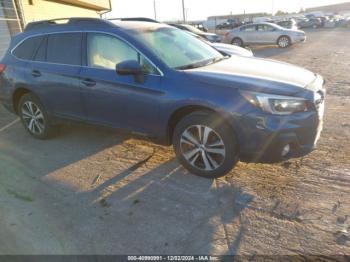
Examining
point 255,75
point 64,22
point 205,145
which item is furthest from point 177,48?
point 64,22

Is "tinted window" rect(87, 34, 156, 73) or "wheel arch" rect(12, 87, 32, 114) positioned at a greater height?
"tinted window" rect(87, 34, 156, 73)

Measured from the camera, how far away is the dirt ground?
282cm

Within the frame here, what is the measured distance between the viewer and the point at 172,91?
3.69 metres

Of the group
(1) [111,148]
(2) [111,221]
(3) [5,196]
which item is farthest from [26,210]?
(1) [111,148]

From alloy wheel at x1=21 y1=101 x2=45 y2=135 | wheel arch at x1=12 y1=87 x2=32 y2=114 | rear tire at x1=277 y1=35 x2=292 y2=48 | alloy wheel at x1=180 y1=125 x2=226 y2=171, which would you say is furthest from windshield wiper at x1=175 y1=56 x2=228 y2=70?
rear tire at x1=277 y1=35 x2=292 y2=48

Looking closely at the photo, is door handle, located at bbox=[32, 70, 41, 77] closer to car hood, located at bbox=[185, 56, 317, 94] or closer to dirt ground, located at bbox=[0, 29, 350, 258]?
dirt ground, located at bbox=[0, 29, 350, 258]

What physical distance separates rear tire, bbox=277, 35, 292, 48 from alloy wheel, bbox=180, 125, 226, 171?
17.1 meters

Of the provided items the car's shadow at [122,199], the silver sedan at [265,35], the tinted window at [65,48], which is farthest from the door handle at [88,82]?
the silver sedan at [265,35]

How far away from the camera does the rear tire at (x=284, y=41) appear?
18906mm

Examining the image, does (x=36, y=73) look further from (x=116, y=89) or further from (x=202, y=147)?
(x=202, y=147)

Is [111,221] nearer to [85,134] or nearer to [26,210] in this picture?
[26,210]

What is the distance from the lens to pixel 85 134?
5.60m

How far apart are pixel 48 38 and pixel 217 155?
10.3ft

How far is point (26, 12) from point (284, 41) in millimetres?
13530
